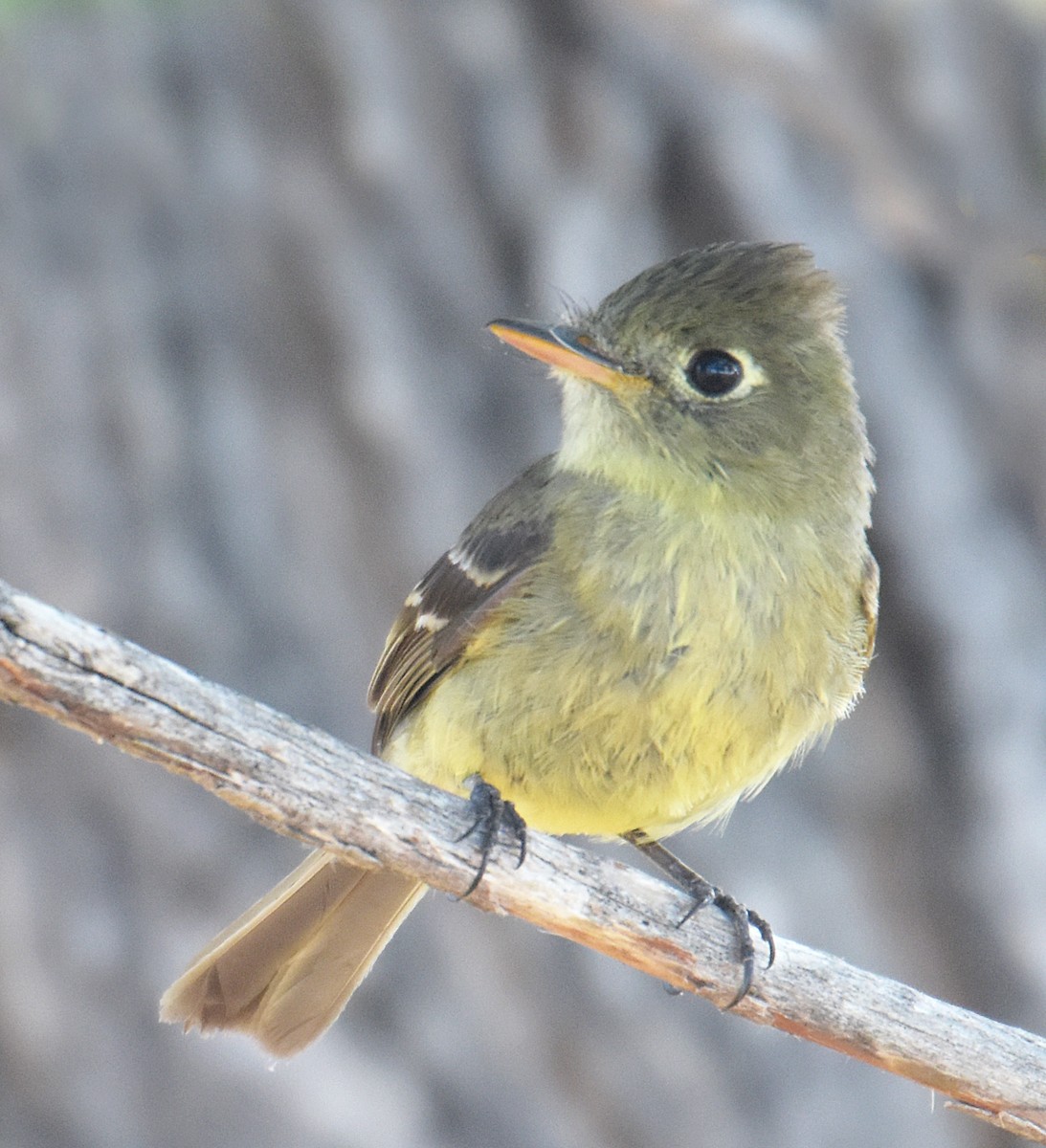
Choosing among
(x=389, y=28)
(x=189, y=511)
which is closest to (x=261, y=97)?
(x=389, y=28)

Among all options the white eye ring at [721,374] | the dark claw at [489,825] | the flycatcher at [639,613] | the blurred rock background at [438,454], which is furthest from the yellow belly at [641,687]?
the blurred rock background at [438,454]

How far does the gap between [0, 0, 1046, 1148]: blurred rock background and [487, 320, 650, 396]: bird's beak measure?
1.33 m

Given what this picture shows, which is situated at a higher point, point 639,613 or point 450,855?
point 639,613

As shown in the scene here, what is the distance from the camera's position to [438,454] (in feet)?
18.0

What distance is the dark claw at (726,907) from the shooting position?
133 inches

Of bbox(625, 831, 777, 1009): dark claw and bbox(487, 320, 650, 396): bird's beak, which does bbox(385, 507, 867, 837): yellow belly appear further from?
bbox(487, 320, 650, 396): bird's beak

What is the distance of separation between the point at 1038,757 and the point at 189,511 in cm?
278

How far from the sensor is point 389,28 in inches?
226

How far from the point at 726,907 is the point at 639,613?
2.25 ft

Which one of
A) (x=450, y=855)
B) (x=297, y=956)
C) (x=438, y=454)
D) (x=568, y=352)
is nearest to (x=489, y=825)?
(x=450, y=855)

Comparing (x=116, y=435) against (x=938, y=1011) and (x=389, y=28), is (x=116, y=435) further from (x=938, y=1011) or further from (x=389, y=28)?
(x=938, y=1011)

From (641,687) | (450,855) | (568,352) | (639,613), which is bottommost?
(450,855)

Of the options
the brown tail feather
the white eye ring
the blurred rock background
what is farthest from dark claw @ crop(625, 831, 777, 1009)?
the blurred rock background

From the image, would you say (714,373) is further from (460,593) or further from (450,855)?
(450,855)
